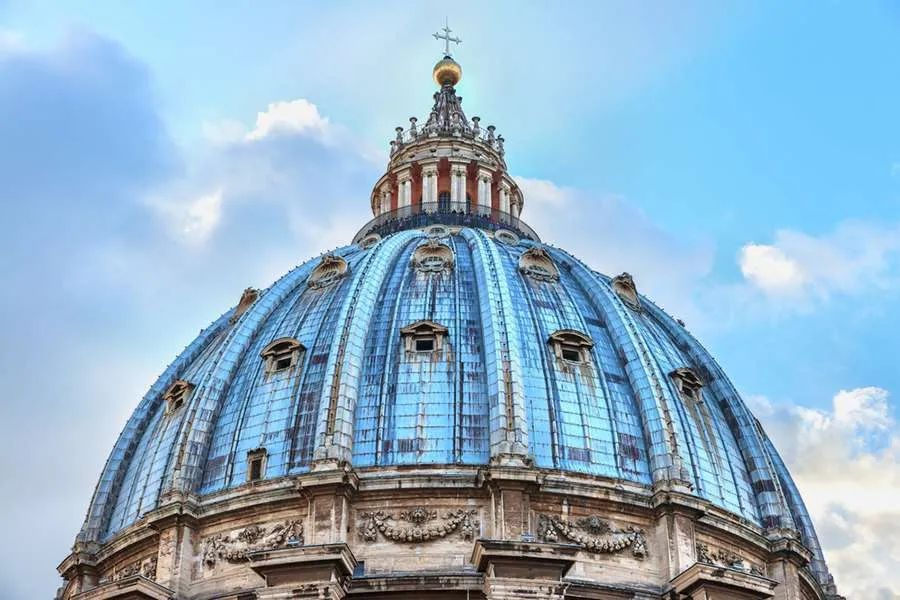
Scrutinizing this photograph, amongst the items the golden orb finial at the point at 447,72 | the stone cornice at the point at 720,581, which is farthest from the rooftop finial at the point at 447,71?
the stone cornice at the point at 720,581

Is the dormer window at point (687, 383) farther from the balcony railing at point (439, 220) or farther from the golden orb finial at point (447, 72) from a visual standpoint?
the golden orb finial at point (447, 72)

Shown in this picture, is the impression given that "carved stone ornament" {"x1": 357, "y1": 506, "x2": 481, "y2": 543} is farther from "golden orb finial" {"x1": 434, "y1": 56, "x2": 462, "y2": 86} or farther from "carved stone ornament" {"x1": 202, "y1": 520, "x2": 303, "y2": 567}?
"golden orb finial" {"x1": 434, "y1": 56, "x2": 462, "y2": 86}

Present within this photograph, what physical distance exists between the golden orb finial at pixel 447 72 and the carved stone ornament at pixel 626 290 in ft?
54.9

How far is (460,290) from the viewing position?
164ft

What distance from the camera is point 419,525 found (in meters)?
40.4

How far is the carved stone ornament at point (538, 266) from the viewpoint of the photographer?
52312 mm

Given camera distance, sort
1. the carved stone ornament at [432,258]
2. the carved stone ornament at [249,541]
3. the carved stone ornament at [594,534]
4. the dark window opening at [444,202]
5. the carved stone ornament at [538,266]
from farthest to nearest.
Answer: the dark window opening at [444,202]
the carved stone ornament at [538,266]
the carved stone ornament at [432,258]
the carved stone ornament at [249,541]
the carved stone ornament at [594,534]

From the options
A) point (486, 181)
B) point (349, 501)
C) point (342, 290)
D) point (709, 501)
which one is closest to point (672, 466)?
point (709, 501)

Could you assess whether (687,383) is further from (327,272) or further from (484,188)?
(484,188)

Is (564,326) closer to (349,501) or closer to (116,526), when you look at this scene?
(349,501)

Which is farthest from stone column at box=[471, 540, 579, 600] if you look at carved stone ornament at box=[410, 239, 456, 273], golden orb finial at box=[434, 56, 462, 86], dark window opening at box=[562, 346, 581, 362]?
golden orb finial at box=[434, 56, 462, 86]

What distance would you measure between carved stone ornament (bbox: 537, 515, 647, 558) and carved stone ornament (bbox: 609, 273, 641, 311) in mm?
13836

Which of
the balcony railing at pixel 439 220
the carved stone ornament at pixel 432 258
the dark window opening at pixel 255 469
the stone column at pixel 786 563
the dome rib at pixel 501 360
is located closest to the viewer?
the dome rib at pixel 501 360

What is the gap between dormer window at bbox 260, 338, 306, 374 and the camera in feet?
157
